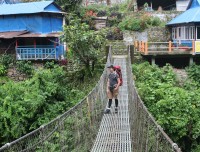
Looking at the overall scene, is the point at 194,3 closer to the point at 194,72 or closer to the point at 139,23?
the point at 139,23

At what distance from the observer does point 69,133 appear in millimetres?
5812

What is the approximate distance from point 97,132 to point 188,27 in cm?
1348

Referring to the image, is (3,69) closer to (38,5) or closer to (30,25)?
(30,25)

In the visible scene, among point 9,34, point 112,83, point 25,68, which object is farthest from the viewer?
point 9,34

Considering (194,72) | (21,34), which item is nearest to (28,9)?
(21,34)

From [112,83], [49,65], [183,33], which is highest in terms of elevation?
[183,33]

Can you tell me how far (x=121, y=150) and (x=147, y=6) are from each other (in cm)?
2055

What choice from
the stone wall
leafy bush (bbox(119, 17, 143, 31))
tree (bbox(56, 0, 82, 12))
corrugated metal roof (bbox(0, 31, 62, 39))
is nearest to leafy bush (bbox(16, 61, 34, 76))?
corrugated metal roof (bbox(0, 31, 62, 39))

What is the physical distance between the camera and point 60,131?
5.32m

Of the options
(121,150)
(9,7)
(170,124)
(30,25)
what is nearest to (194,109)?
(170,124)

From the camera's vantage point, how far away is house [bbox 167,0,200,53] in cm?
1829

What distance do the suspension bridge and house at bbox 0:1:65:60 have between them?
909cm

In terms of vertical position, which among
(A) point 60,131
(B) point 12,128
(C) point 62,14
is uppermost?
(C) point 62,14

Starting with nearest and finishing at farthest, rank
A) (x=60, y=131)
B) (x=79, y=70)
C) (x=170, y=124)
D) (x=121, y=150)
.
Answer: (x=60, y=131)
(x=121, y=150)
(x=170, y=124)
(x=79, y=70)
